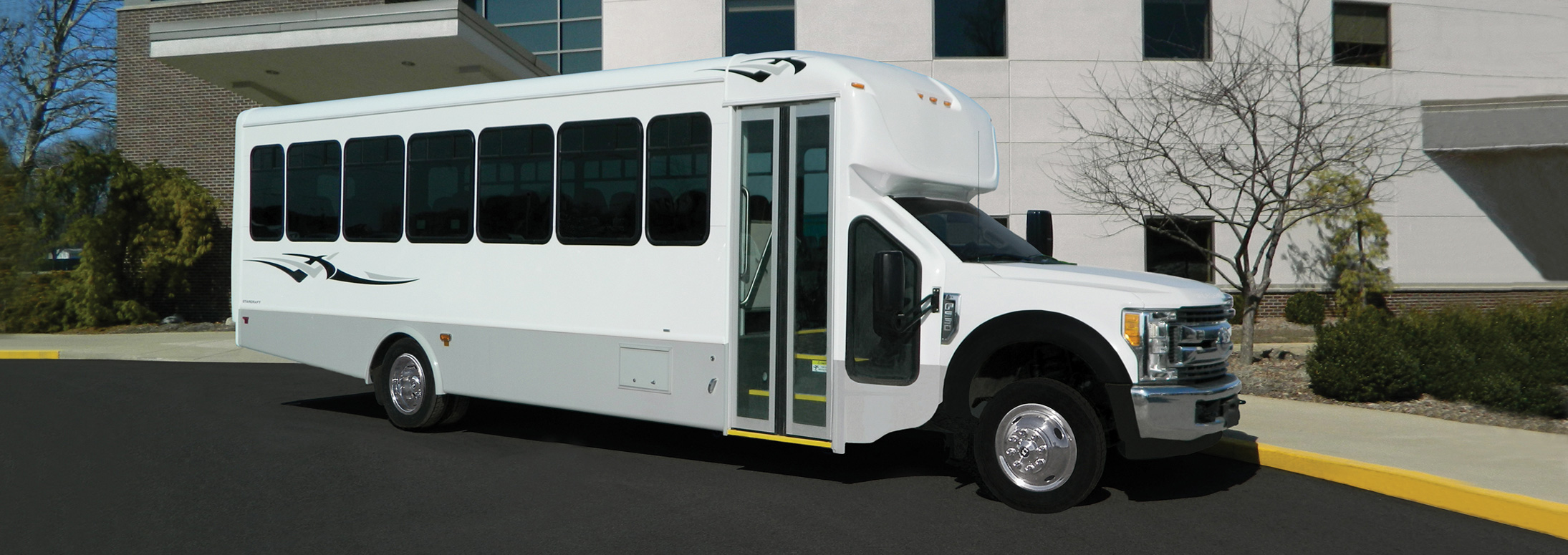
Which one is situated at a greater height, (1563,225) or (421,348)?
(1563,225)

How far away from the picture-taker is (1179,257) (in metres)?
19.8

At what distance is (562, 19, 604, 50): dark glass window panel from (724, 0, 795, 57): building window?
3200 millimetres

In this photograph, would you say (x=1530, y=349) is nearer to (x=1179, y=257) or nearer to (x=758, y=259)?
(x=758, y=259)

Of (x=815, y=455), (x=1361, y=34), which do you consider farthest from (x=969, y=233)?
(x=1361, y=34)

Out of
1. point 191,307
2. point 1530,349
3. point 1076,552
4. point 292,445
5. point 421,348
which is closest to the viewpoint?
point 1076,552

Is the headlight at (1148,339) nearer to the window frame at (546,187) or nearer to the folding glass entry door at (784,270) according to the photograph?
the folding glass entry door at (784,270)

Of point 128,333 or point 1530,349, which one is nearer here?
point 1530,349

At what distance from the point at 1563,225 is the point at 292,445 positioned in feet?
73.9

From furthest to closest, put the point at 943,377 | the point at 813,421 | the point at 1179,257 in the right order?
the point at 1179,257 < the point at 813,421 < the point at 943,377

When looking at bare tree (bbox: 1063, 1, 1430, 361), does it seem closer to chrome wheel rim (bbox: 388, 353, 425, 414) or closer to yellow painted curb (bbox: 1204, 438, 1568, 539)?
yellow painted curb (bbox: 1204, 438, 1568, 539)

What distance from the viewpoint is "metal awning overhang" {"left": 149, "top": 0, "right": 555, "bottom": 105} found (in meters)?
16.8

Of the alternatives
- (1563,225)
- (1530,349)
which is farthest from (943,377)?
(1563,225)

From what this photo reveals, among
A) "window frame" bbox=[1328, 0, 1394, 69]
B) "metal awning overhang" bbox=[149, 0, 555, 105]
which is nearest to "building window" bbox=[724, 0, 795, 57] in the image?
"metal awning overhang" bbox=[149, 0, 555, 105]

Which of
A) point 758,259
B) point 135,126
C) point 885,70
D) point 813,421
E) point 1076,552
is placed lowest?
point 1076,552
